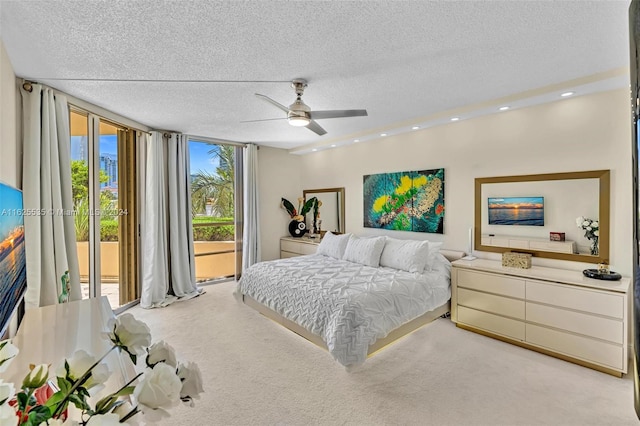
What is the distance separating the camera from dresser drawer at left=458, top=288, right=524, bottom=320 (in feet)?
9.63

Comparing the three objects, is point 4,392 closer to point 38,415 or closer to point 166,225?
point 38,415

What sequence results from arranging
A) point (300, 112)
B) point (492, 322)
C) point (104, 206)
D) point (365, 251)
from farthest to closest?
point (365, 251) < point (104, 206) < point (492, 322) < point (300, 112)

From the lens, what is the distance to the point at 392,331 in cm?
279

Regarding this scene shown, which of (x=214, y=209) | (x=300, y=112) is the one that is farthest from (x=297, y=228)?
(x=300, y=112)

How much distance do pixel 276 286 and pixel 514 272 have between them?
2.49 m

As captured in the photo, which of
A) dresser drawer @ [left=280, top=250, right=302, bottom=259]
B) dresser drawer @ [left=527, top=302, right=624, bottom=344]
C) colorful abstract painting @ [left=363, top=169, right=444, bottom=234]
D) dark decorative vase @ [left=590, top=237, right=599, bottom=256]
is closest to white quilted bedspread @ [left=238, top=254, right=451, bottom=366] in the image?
colorful abstract painting @ [left=363, top=169, right=444, bottom=234]

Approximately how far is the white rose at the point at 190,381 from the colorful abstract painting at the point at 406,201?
3.92 m

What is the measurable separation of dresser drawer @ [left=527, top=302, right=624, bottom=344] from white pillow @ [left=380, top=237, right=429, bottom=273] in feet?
3.56

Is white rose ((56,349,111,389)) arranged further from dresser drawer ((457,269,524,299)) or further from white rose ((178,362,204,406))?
dresser drawer ((457,269,524,299))

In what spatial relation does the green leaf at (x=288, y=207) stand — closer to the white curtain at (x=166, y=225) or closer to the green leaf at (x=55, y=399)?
the white curtain at (x=166, y=225)

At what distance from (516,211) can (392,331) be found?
2016mm

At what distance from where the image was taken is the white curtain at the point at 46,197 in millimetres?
2492

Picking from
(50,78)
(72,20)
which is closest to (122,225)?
(50,78)

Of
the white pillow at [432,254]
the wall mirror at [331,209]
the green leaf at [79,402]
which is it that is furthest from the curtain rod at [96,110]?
the white pillow at [432,254]
